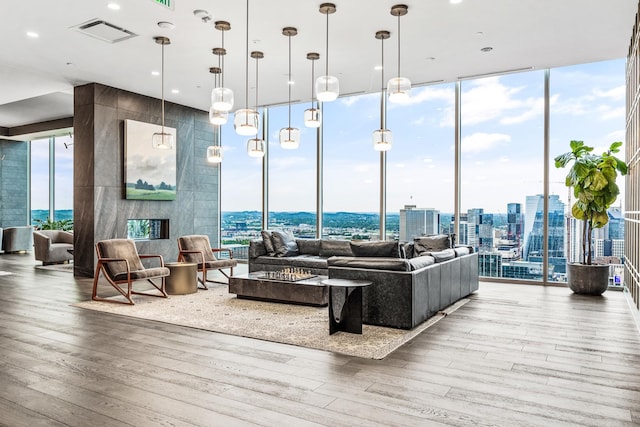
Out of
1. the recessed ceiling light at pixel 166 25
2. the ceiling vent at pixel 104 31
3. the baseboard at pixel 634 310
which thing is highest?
the recessed ceiling light at pixel 166 25

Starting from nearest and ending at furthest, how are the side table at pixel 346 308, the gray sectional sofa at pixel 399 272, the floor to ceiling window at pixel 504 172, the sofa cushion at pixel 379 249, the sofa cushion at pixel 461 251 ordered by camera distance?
the side table at pixel 346 308
the gray sectional sofa at pixel 399 272
the sofa cushion at pixel 379 249
the sofa cushion at pixel 461 251
the floor to ceiling window at pixel 504 172

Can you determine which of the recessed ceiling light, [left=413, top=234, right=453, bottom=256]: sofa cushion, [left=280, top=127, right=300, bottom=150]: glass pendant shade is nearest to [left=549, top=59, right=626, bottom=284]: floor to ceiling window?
[left=413, top=234, right=453, bottom=256]: sofa cushion

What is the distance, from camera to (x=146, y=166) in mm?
8836

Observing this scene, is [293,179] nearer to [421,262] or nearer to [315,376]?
[421,262]

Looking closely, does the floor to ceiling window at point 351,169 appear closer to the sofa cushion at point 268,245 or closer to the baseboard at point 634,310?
the sofa cushion at point 268,245

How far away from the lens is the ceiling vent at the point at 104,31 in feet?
18.1

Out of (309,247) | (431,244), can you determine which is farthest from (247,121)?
(431,244)

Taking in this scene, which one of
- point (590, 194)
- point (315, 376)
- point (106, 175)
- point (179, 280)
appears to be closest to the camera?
point (315, 376)

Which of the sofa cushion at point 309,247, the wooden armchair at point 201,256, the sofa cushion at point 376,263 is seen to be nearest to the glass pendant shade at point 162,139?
the wooden armchair at point 201,256

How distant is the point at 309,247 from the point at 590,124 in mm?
4992

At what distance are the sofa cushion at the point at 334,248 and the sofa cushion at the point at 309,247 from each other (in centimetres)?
10

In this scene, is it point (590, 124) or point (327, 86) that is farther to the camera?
point (590, 124)

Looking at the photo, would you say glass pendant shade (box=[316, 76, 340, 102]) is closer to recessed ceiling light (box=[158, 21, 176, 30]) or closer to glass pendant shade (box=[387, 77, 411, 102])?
glass pendant shade (box=[387, 77, 411, 102])

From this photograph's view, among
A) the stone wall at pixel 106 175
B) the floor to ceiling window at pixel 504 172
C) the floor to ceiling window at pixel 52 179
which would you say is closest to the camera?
the floor to ceiling window at pixel 504 172
